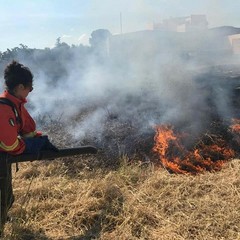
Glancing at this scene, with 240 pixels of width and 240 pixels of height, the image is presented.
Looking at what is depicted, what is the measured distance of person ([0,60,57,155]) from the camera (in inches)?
125

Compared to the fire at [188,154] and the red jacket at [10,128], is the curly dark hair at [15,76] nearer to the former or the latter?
the red jacket at [10,128]

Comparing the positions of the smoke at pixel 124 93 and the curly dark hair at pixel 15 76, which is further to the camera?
the smoke at pixel 124 93

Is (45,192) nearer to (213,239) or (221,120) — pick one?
(213,239)

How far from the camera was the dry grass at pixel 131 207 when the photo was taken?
3.65 meters

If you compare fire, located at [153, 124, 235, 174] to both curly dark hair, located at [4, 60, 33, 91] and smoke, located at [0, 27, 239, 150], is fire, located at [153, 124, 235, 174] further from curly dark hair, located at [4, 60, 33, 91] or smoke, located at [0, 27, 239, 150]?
curly dark hair, located at [4, 60, 33, 91]

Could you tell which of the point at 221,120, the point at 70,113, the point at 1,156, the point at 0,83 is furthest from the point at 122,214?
the point at 0,83

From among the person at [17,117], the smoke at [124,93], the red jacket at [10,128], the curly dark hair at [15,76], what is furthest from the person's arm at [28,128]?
the smoke at [124,93]

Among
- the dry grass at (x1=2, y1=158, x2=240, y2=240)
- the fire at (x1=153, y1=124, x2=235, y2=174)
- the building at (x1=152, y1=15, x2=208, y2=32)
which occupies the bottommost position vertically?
the dry grass at (x1=2, y1=158, x2=240, y2=240)

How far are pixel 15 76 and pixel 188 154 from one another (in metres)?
3.51

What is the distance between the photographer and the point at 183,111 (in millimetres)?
7262

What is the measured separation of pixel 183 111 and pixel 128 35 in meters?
10.9

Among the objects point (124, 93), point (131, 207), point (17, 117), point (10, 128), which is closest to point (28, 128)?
point (17, 117)

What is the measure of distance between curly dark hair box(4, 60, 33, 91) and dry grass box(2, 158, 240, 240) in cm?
133

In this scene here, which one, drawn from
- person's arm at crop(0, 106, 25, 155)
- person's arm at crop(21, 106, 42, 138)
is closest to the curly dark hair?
person's arm at crop(0, 106, 25, 155)
